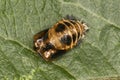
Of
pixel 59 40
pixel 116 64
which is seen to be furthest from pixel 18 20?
pixel 116 64

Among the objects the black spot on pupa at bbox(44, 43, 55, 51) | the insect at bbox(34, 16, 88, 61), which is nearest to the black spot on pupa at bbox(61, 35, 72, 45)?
the insect at bbox(34, 16, 88, 61)

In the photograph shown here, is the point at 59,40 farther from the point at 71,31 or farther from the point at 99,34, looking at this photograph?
the point at 99,34

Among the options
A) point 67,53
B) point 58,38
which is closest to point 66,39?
point 58,38

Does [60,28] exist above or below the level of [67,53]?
above

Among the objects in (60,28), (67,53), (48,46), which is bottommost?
(67,53)

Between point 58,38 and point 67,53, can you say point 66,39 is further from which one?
point 67,53

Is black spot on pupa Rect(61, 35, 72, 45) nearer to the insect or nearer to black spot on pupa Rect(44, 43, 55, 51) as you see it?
the insect
